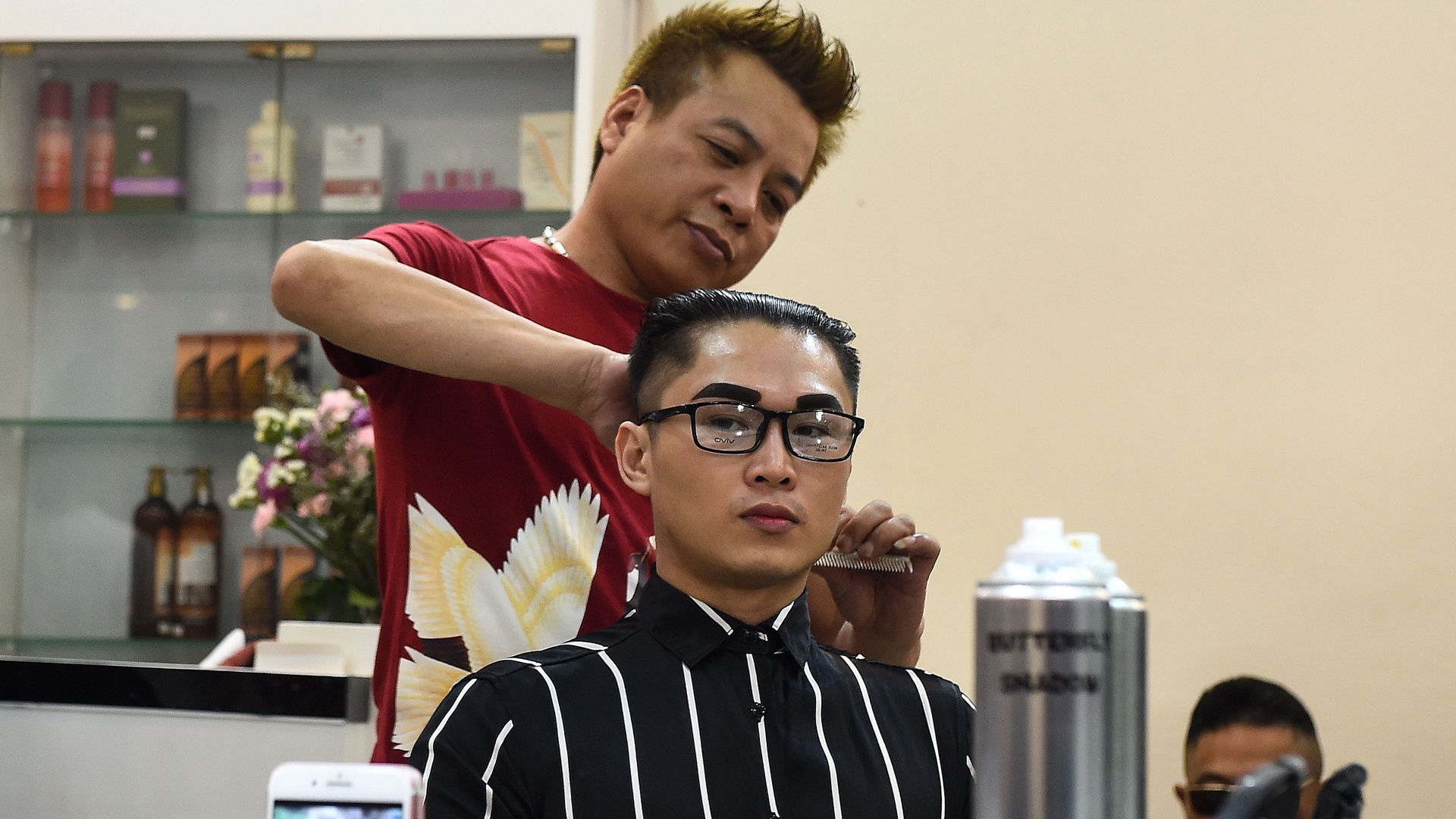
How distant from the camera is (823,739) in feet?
3.94

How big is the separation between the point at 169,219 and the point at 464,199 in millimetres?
649

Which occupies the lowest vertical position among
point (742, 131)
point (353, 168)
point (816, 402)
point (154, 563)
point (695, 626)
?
point (154, 563)

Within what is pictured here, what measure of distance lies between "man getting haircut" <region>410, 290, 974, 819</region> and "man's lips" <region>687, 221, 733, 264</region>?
94 millimetres

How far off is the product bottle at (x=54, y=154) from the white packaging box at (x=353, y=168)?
0.57 m

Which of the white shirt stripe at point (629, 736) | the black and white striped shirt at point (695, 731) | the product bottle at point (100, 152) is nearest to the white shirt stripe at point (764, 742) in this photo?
the black and white striped shirt at point (695, 731)

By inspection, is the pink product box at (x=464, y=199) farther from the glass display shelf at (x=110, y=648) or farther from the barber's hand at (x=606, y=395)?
the barber's hand at (x=606, y=395)

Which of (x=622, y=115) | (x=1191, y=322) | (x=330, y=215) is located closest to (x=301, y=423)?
(x=330, y=215)

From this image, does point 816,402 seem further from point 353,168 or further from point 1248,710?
point 353,168

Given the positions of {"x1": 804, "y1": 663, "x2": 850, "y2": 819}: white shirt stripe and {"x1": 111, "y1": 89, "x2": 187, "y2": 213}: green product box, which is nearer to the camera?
{"x1": 804, "y1": 663, "x2": 850, "y2": 819}: white shirt stripe

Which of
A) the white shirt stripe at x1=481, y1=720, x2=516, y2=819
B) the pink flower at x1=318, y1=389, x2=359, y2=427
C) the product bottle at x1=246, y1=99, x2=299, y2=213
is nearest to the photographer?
the white shirt stripe at x1=481, y1=720, x2=516, y2=819

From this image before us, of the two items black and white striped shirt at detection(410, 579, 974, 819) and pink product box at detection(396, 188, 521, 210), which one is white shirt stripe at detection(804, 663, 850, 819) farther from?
pink product box at detection(396, 188, 521, 210)

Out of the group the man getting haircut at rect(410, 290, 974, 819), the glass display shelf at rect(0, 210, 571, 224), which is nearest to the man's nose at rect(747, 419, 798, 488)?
the man getting haircut at rect(410, 290, 974, 819)

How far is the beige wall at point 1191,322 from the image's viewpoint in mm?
2416

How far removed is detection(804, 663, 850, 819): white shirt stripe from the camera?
115 cm
